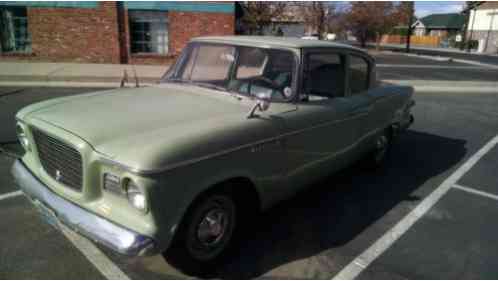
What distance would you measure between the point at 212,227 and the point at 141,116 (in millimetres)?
1014

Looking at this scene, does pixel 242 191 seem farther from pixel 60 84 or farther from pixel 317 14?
pixel 317 14

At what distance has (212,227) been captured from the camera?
9.51ft

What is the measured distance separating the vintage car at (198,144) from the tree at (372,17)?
140ft

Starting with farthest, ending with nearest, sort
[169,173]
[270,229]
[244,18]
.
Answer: [244,18] < [270,229] < [169,173]

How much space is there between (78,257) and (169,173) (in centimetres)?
136

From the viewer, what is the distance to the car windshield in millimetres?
3582

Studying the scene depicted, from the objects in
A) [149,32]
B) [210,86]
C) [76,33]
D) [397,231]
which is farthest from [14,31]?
[397,231]

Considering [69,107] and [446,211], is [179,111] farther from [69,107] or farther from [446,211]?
[446,211]

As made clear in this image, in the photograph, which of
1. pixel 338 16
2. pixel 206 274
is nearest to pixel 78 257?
pixel 206 274

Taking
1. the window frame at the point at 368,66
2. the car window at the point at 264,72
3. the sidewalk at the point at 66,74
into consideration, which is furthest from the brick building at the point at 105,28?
the car window at the point at 264,72

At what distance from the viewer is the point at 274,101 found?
11.3 ft

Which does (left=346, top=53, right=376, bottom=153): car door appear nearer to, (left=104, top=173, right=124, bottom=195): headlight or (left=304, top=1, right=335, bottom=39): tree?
(left=104, top=173, right=124, bottom=195): headlight

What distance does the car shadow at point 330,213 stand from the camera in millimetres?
3236

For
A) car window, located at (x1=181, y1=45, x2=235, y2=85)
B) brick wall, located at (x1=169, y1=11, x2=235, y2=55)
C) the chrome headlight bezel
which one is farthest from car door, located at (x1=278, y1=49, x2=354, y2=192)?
brick wall, located at (x1=169, y1=11, x2=235, y2=55)
